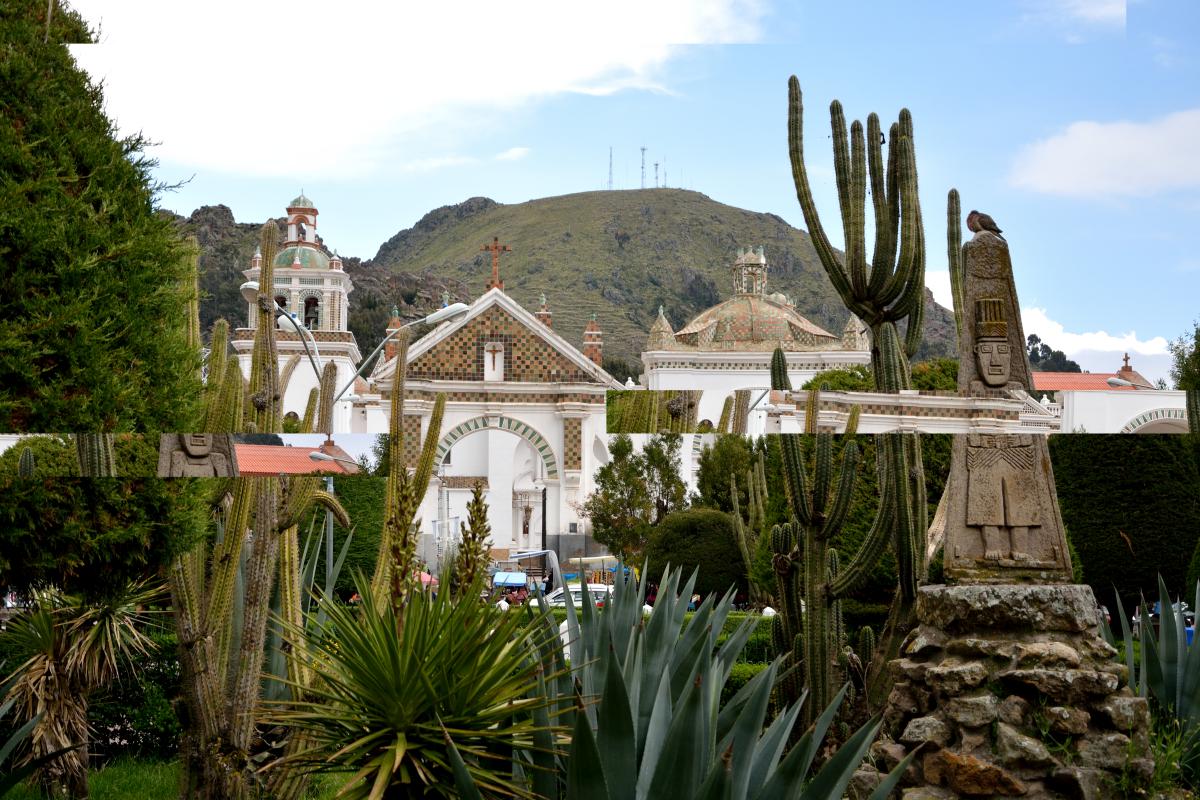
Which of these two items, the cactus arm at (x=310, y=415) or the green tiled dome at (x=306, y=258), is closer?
the cactus arm at (x=310, y=415)

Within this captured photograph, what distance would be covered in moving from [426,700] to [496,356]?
16.2ft

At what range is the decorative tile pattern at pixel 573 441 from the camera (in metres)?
8.80

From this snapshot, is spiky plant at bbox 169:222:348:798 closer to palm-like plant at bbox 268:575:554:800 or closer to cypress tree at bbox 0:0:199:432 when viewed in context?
cypress tree at bbox 0:0:199:432

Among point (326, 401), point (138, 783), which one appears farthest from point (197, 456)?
point (138, 783)

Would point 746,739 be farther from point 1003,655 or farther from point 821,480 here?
point 821,480

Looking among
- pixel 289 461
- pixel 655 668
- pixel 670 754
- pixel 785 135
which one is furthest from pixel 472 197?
pixel 670 754

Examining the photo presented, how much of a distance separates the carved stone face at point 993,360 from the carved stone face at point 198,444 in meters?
3.82

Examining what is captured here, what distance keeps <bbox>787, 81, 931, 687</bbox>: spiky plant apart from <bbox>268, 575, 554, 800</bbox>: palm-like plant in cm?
364

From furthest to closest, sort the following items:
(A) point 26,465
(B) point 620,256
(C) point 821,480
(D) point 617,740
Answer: (B) point 620,256, (C) point 821,480, (A) point 26,465, (D) point 617,740

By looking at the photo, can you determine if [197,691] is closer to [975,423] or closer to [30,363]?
[30,363]

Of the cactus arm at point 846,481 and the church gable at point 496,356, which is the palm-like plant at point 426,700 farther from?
the church gable at point 496,356

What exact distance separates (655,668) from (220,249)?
544 cm

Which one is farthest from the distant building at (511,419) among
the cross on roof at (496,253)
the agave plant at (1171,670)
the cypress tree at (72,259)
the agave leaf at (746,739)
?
the agave leaf at (746,739)

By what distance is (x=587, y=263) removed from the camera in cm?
1050
